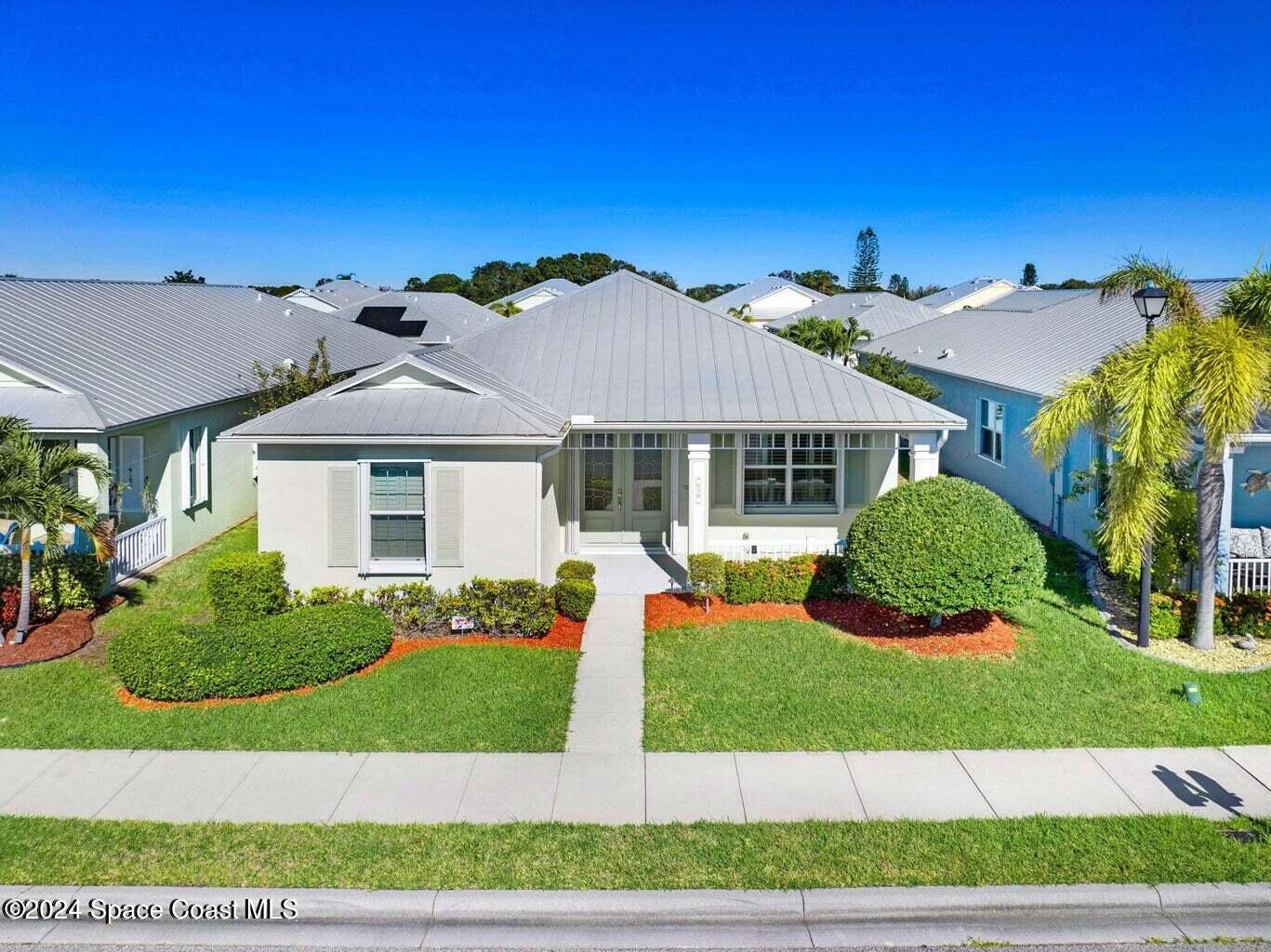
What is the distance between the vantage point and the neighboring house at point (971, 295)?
226 feet

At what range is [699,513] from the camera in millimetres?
15930

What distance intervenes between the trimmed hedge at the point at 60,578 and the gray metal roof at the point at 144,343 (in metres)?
2.06

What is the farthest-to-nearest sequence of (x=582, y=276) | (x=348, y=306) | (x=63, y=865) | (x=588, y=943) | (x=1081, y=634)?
(x=582, y=276) → (x=348, y=306) → (x=1081, y=634) → (x=63, y=865) → (x=588, y=943)

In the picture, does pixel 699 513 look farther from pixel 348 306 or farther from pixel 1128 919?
pixel 348 306

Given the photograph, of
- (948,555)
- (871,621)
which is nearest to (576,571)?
(871,621)

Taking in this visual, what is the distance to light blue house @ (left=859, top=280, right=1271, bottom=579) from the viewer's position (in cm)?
1527

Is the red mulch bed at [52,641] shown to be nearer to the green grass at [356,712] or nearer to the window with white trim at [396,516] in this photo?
the green grass at [356,712]

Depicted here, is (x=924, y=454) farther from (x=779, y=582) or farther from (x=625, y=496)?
(x=625, y=496)

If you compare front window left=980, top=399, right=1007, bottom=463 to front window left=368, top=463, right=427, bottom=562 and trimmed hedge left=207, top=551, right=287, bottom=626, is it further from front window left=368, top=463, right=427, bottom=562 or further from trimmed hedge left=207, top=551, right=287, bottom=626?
trimmed hedge left=207, top=551, right=287, bottom=626

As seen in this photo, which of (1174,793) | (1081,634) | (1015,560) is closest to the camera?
(1174,793)

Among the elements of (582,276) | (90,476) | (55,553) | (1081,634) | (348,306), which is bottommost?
(1081,634)

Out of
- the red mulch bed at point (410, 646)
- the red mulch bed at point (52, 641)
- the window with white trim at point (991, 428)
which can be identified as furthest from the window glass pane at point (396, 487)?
the window with white trim at point (991, 428)

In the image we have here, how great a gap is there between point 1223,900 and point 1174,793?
169 cm

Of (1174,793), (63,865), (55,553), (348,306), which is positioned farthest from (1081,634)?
(348,306)
